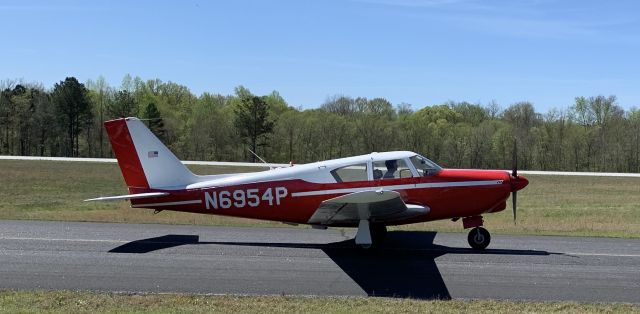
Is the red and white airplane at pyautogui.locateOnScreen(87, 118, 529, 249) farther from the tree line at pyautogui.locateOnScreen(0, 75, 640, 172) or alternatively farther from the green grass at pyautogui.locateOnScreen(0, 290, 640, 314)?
the tree line at pyautogui.locateOnScreen(0, 75, 640, 172)

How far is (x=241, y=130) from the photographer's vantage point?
80562 millimetres

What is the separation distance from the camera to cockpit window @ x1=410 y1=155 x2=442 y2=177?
12643mm

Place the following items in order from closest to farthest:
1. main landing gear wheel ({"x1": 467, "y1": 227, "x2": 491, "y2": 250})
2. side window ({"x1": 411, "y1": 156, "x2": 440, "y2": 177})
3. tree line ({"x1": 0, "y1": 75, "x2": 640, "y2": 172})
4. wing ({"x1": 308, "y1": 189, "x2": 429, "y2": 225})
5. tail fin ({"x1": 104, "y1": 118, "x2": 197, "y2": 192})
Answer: wing ({"x1": 308, "y1": 189, "x2": 429, "y2": 225}) < main landing gear wheel ({"x1": 467, "y1": 227, "x2": 491, "y2": 250}) < side window ({"x1": 411, "y1": 156, "x2": 440, "y2": 177}) < tail fin ({"x1": 104, "y1": 118, "x2": 197, "y2": 192}) < tree line ({"x1": 0, "y1": 75, "x2": 640, "y2": 172})

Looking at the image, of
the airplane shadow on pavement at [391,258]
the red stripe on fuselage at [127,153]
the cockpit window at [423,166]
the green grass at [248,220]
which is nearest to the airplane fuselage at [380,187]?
the cockpit window at [423,166]

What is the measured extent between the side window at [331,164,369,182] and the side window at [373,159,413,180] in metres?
0.23

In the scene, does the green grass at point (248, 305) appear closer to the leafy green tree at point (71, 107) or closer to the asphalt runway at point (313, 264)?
the asphalt runway at point (313, 264)

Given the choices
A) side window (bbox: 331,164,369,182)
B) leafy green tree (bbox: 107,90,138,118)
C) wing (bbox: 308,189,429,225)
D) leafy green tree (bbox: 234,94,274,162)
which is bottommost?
wing (bbox: 308,189,429,225)

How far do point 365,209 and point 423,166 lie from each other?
6.24 ft

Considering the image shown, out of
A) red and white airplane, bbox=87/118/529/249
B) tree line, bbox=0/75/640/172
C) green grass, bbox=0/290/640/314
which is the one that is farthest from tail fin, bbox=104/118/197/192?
tree line, bbox=0/75/640/172

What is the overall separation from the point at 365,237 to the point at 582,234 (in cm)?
725

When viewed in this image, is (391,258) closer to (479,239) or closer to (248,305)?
(479,239)

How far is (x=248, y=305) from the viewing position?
7.89 m

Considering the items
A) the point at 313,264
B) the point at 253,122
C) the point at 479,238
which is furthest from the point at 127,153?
the point at 253,122

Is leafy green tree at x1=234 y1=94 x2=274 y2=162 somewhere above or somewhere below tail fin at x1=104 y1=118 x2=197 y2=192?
above
